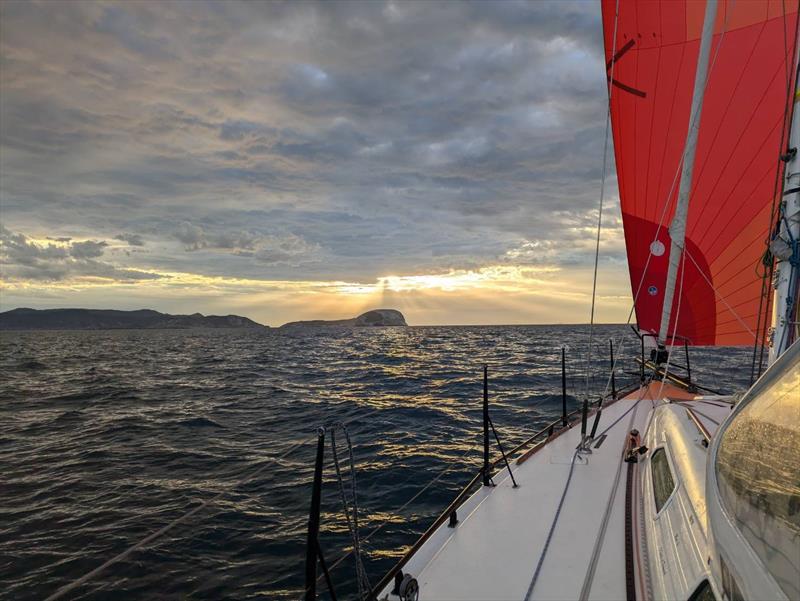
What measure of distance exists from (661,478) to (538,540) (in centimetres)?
120

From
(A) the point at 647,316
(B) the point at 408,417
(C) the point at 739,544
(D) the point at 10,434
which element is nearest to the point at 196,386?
(D) the point at 10,434

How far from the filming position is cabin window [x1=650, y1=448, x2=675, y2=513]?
3.56m

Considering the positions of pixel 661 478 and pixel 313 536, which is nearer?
pixel 313 536

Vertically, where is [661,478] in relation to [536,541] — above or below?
above

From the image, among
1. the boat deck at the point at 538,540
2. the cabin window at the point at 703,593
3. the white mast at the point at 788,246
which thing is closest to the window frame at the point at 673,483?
the boat deck at the point at 538,540

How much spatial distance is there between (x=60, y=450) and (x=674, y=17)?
14.9 metres

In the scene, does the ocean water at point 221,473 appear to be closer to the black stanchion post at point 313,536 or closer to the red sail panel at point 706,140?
the black stanchion post at point 313,536

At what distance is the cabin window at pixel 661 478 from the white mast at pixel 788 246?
4.55 ft

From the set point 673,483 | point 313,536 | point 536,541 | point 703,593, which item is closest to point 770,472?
point 703,593

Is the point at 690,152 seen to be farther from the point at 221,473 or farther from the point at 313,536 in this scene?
the point at 221,473

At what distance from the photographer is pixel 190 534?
6.46m

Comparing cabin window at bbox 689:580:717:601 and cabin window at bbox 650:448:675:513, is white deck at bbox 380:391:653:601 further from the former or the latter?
cabin window at bbox 689:580:717:601

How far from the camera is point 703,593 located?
224cm

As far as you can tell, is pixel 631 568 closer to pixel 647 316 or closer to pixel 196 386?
pixel 647 316
